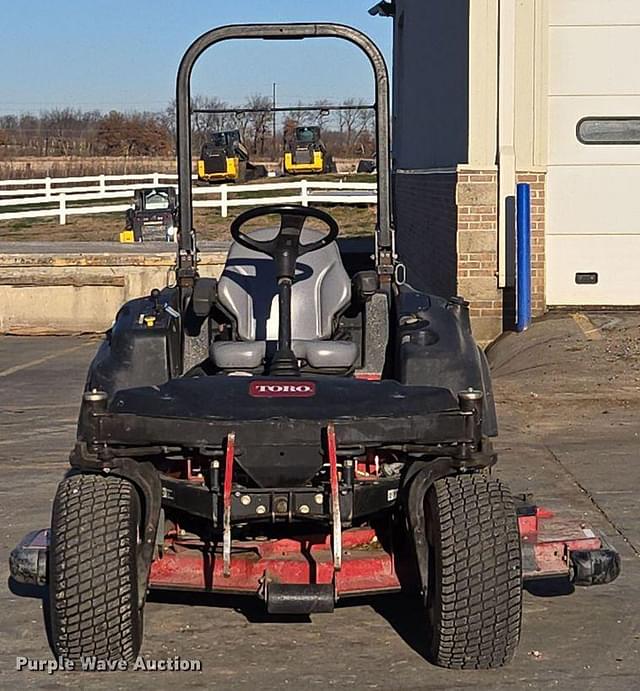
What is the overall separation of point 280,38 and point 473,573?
276 cm

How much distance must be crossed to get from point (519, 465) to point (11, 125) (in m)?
78.2

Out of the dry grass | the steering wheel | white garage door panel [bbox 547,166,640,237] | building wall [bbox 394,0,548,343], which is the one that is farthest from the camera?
the dry grass

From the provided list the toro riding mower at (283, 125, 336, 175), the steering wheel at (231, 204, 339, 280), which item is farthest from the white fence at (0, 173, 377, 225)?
the steering wheel at (231, 204, 339, 280)

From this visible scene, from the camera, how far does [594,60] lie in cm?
1364

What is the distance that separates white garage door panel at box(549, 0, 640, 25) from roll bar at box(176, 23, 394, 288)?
7.69 meters

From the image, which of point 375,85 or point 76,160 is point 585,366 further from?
point 76,160

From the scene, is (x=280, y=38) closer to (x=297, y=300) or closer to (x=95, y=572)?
(x=297, y=300)

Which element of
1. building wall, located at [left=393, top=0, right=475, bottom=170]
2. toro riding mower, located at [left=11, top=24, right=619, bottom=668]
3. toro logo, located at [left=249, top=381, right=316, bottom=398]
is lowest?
toro riding mower, located at [left=11, top=24, right=619, bottom=668]

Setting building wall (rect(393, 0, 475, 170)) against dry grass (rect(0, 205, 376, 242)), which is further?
dry grass (rect(0, 205, 376, 242))

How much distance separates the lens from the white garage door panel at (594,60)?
1361cm

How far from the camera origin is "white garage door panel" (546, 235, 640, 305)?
45.1 feet

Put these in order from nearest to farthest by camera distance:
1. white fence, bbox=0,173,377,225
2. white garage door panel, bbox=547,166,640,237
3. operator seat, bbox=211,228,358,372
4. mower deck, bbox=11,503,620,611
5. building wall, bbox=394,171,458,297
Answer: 1. mower deck, bbox=11,503,620,611
2. operator seat, bbox=211,228,358,372
3. white garage door panel, bbox=547,166,640,237
4. building wall, bbox=394,171,458,297
5. white fence, bbox=0,173,377,225

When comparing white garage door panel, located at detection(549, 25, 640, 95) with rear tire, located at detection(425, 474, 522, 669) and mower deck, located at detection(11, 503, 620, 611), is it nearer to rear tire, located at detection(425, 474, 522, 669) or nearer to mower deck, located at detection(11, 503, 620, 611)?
mower deck, located at detection(11, 503, 620, 611)

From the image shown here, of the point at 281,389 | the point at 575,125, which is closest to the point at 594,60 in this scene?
the point at 575,125
